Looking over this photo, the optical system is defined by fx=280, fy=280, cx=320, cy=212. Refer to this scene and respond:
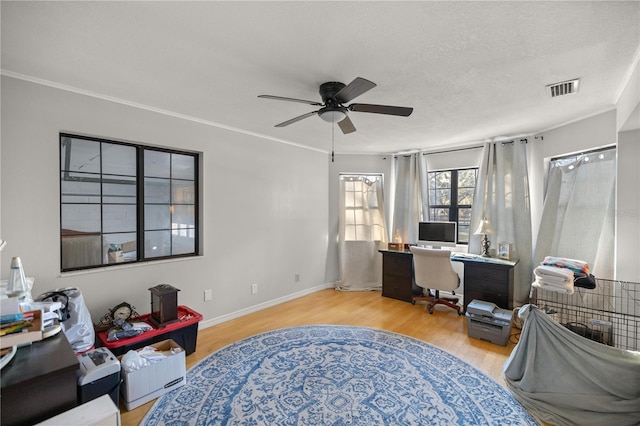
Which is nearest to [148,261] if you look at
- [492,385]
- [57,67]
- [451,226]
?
[57,67]

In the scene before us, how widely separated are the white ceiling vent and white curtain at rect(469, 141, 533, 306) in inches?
59.5

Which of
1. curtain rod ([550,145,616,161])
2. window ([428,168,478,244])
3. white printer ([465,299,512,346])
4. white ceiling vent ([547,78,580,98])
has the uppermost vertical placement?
white ceiling vent ([547,78,580,98])

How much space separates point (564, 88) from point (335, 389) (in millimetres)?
3095

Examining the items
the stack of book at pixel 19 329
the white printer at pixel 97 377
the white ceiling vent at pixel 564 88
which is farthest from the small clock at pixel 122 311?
the white ceiling vent at pixel 564 88

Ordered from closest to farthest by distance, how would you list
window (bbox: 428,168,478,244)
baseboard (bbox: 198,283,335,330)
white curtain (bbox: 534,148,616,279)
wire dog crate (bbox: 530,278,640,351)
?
wire dog crate (bbox: 530,278,640,351) < white curtain (bbox: 534,148,616,279) < baseboard (bbox: 198,283,335,330) < window (bbox: 428,168,478,244)

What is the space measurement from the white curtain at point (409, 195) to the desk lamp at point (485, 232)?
0.96 metres

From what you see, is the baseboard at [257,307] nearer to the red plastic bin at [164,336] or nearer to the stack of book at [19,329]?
the red plastic bin at [164,336]

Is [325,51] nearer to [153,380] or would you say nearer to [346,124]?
[346,124]

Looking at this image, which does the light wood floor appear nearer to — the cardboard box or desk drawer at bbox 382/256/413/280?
the cardboard box

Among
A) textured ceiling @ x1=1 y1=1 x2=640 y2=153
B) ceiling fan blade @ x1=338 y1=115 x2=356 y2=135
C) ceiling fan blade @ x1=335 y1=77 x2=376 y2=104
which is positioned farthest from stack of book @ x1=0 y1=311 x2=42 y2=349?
ceiling fan blade @ x1=338 y1=115 x2=356 y2=135

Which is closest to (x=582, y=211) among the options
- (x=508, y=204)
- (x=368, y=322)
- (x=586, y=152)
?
(x=586, y=152)

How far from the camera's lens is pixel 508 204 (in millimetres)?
3865

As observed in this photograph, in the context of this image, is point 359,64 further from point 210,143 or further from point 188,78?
point 210,143

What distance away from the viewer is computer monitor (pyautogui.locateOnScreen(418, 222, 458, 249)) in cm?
423
